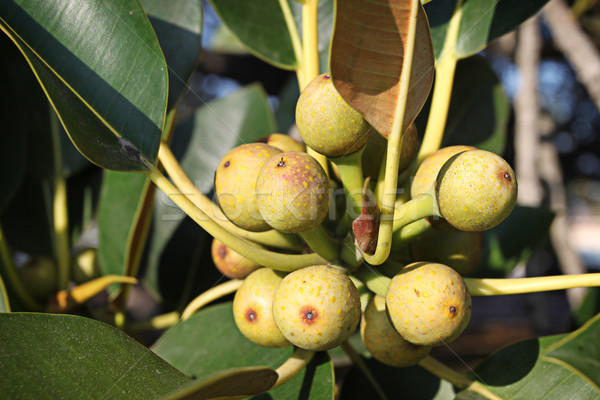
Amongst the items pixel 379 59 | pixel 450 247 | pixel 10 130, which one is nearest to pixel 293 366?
pixel 450 247

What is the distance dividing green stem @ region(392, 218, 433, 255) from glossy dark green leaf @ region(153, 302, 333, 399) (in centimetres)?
25

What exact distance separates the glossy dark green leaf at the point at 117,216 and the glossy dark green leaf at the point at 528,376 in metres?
0.82

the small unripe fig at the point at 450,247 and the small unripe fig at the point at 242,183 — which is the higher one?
the small unripe fig at the point at 242,183

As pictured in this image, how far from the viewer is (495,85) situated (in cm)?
134

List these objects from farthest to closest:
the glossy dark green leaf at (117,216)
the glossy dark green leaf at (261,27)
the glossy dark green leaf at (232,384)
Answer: the glossy dark green leaf at (117,216)
the glossy dark green leaf at (261,27)
the glossy dark green leaf at (232,384)

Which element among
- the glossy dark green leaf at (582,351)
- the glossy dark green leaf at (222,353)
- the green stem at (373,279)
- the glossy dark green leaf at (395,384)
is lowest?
the glossy dark green leaf at (395,384)

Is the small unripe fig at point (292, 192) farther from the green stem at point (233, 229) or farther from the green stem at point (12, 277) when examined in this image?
the green stem at point (12, 277)

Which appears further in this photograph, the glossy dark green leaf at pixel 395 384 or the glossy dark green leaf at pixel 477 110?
the glossy dark green leaf at pixel 477 110

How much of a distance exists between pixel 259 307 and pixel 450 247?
13.0 inches

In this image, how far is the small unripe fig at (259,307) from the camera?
2.66 ft

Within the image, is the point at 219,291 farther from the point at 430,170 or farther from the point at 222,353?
the point at 430,170

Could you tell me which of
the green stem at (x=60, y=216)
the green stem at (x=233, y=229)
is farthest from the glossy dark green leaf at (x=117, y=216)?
the green stem at (x=233, y=229)

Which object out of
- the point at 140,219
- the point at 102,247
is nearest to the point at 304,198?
the point at 140,219

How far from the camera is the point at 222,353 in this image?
3.46 feet
